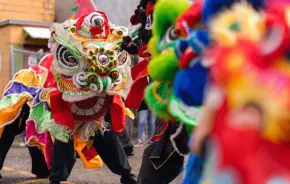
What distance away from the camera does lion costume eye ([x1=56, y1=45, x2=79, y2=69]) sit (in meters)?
4.49

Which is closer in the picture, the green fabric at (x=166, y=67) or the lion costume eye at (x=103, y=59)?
the green fabric at (x=166, y=67)

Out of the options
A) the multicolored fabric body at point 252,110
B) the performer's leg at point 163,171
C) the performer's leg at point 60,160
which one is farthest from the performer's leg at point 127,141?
the multicolored fabric body at point 252,110

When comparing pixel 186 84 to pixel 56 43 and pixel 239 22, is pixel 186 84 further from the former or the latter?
pixel 56 43

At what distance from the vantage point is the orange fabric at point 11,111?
5613 mm

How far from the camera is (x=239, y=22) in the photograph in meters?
1.73

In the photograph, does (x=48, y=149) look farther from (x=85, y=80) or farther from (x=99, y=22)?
(x=99, y=22)

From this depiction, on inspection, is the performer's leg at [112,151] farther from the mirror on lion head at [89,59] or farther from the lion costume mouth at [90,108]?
the mirror on lion head at [89,59]

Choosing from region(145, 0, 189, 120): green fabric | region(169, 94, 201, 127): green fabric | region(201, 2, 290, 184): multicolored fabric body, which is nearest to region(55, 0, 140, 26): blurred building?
region(145, 0, 189, 120): green fabric

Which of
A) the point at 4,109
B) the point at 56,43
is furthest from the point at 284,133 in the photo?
the point at 4,109

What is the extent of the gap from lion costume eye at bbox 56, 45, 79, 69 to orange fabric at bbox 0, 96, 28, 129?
3.95 ft

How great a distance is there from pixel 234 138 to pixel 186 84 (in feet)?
1.47

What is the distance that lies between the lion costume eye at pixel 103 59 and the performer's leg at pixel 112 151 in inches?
26.3

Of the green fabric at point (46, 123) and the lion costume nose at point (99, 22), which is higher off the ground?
the lion costume nose at point (99, 22)

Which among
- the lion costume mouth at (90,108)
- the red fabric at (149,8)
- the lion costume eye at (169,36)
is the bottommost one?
the lion costume mouth at (90,108)
